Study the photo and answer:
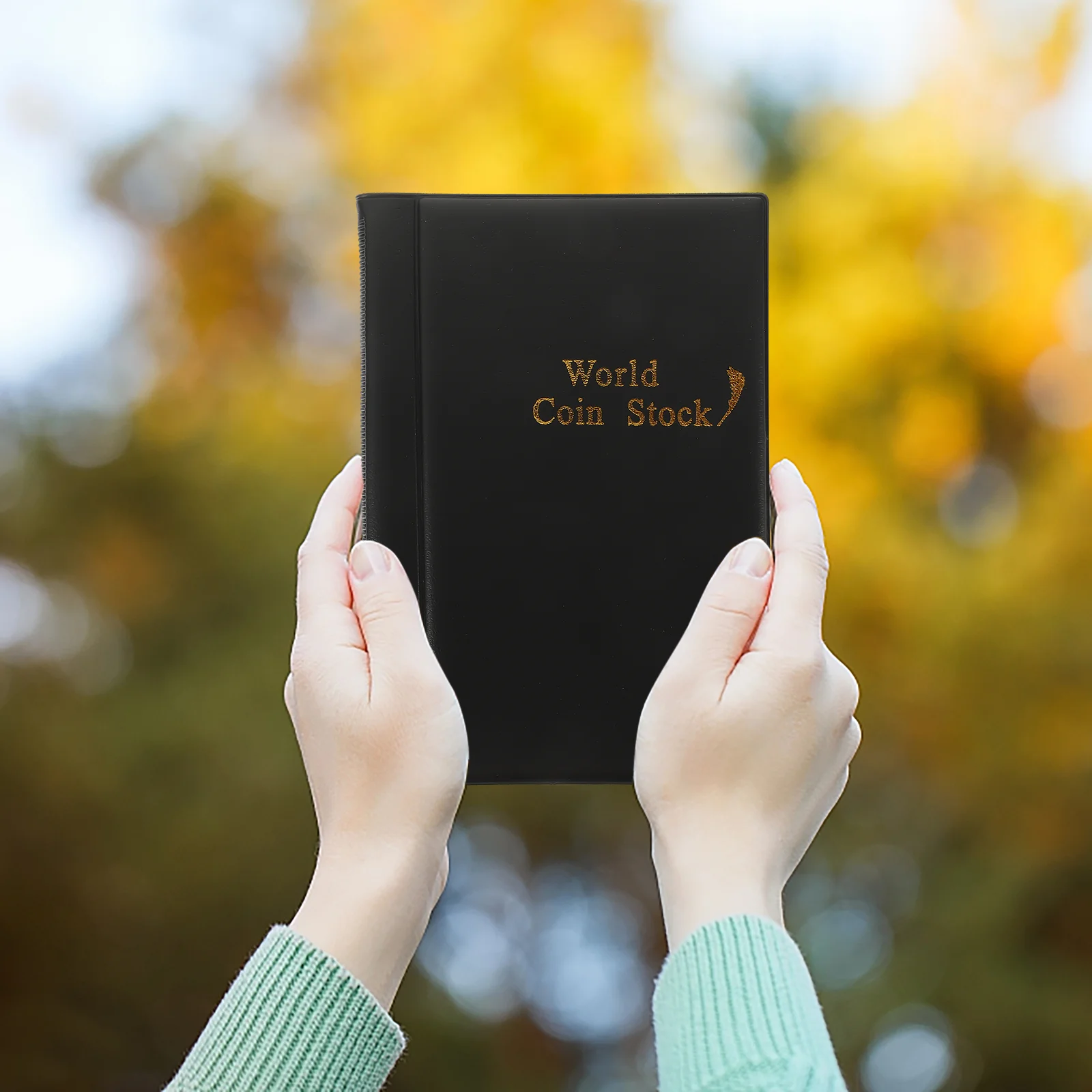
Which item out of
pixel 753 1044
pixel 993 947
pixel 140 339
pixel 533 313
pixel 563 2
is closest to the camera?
pixel 753 1044

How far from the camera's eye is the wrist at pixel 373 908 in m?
0.61

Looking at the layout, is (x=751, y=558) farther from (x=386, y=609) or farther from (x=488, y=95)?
(x=488, y=95)

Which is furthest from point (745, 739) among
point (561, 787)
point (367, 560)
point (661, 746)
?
point (561, 787)

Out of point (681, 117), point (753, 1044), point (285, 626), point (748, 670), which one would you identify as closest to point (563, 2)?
point (681, 117)

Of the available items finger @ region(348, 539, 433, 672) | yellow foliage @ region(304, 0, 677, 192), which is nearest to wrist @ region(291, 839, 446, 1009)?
finger @ region(348, 539, 433, 672)

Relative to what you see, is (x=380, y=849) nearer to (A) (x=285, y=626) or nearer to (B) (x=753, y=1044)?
(B) (x=753, y=1044)

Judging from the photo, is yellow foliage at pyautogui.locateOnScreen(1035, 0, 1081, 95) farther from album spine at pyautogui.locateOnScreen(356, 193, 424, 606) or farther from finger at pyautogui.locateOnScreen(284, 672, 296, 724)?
finger at pyautogui.locateOnScreen(284, 672, 296, 724)

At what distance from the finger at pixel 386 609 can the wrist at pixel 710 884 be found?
7.5 inches

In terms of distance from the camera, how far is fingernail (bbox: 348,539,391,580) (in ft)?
2.36

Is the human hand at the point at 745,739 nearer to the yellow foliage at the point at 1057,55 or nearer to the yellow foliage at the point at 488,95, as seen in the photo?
the yellow foliage at the point at 488,95

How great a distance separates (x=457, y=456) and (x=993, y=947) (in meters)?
1.83

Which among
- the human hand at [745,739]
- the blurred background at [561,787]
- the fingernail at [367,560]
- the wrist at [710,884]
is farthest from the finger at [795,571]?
the blurred background at [561,787]

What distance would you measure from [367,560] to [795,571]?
267 mm

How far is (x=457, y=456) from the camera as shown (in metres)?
0.77
